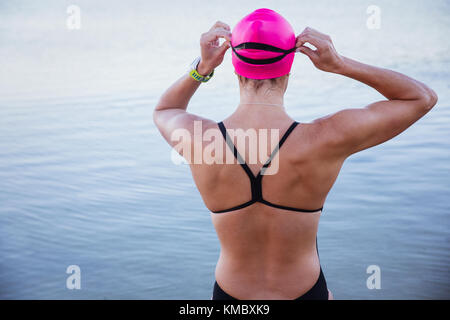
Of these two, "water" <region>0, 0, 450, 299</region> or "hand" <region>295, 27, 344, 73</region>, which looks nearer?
"hand" <region>295, 27, 344, 73</region>

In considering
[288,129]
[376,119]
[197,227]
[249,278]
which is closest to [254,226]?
[249,278]

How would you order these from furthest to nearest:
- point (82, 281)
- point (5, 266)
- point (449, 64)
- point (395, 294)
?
point (449, 64), point (5, 266), point (82, 281), point (395, 294)

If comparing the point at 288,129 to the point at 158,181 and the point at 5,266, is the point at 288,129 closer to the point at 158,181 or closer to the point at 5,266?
the point at 5,266

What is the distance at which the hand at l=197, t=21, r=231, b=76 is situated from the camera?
5.47ft

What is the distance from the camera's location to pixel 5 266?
3.95 metres

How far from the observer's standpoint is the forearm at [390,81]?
156 centimetres

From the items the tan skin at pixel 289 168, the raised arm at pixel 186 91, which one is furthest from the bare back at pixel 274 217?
the raised arm at pixel 186 91

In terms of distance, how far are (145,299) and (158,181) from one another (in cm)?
191

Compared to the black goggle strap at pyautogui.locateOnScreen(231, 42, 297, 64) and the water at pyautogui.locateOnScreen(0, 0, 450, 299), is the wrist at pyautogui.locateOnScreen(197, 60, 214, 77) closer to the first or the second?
the black goggle strap at pyautogui.locateOnScreen(231, 42, 297, 64)

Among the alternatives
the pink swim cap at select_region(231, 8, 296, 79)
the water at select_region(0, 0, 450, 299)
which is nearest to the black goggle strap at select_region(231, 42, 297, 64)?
the pink swim cap at select_region(231, 8, 296, 79)

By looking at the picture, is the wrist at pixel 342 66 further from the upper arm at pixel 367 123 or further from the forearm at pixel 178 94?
the forearm at pixel 178 94

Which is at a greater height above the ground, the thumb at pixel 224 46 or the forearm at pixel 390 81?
the thumb at pixel 224 46

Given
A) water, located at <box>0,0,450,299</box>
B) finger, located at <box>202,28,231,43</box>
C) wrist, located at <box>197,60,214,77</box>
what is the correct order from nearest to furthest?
finger, located at <box>202,28,231,43</box>
wrist, located at <box>197,60,214,77</box>
water, located at <box>0,0,450,299</box>

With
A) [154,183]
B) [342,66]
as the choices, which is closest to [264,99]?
[342,66]
